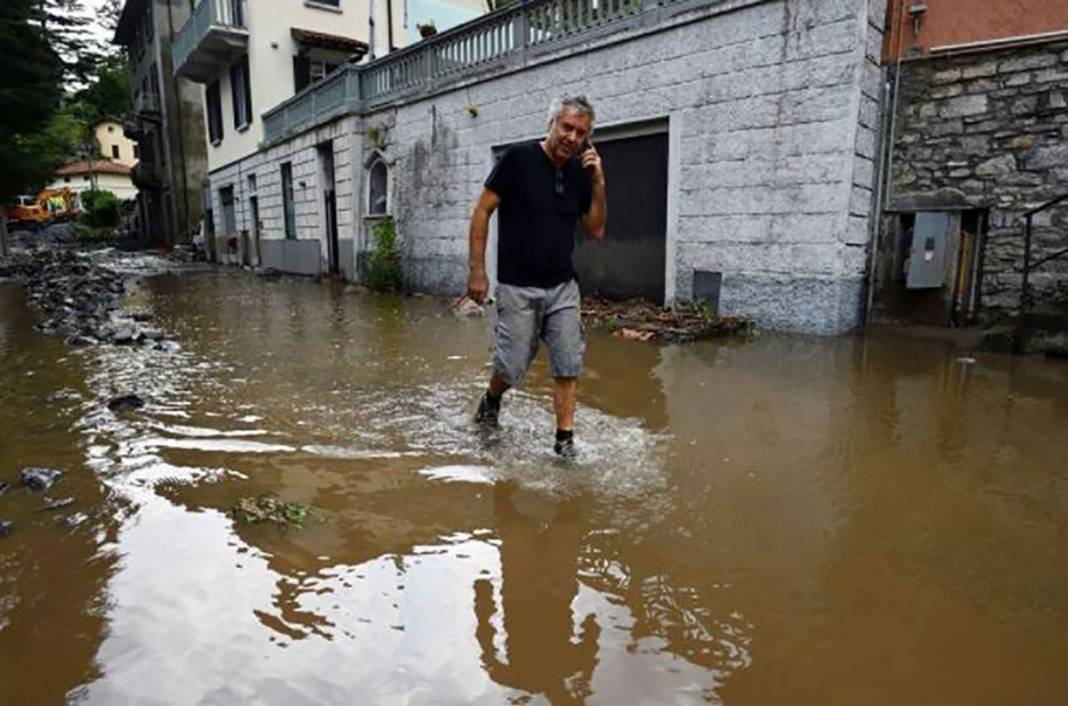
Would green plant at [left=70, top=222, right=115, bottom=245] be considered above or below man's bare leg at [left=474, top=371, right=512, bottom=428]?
above

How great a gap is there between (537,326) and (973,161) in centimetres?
541

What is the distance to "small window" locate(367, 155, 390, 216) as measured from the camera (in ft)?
43.1

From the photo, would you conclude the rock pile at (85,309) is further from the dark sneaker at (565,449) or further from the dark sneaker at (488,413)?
the dark sneaker at (565,449)

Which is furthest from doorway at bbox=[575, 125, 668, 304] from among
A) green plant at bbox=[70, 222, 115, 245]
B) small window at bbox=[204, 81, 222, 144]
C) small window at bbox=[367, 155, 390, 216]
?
green plant at bbox=[70, 222, 115, 245]

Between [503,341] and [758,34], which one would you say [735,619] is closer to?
[503,341]

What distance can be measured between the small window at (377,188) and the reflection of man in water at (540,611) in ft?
37.1

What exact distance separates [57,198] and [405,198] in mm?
61917

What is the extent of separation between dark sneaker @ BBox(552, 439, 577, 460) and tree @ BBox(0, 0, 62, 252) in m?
20.0

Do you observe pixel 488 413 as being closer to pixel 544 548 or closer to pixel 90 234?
pixel 544 548

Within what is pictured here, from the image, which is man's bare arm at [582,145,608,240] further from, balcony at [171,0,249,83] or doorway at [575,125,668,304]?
balcony at [171,0,249,83]

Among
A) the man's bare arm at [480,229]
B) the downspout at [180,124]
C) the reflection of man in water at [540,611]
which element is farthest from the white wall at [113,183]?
the reflection of man in water at [540,611]

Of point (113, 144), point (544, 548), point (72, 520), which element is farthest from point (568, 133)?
point (113, 144)

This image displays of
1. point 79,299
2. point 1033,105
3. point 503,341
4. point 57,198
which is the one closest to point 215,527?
point 503,341

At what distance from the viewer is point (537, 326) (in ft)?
11.5
